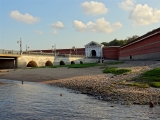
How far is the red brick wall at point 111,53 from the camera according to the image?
85812 millimetres

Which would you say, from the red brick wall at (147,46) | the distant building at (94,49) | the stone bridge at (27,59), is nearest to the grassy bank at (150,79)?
the red brick wall at (147,46)

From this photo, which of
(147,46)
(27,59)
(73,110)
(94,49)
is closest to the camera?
(73,110)

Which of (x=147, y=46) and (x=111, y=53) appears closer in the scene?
(x=147, y=46)

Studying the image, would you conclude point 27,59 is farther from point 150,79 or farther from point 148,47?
point 150,79

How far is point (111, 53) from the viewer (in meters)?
88.1

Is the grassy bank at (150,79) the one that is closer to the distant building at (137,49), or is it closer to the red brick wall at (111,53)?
the distant building at (137,49)

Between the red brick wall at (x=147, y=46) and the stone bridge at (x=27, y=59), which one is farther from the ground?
the red brick wall at (x=147, y=46)

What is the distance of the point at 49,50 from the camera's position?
98438 millimetres

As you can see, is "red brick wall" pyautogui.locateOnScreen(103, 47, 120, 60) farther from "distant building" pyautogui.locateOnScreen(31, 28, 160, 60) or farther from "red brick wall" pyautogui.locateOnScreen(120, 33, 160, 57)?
"red brick wall" pyautogui.locateOnScreen(120, 33, 160, 57)

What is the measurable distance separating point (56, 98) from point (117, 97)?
3558 millimetres

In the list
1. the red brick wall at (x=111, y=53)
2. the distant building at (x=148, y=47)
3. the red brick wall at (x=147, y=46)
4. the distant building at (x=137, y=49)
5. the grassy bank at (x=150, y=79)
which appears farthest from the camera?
the red brick wall at (x=111, y=53)

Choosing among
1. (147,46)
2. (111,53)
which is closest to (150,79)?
(147,46)


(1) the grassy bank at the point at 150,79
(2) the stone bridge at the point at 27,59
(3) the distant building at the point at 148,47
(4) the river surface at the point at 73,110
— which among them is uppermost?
(3) the distant building at the point at 148,47

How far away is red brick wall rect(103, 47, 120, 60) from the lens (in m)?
85.8
